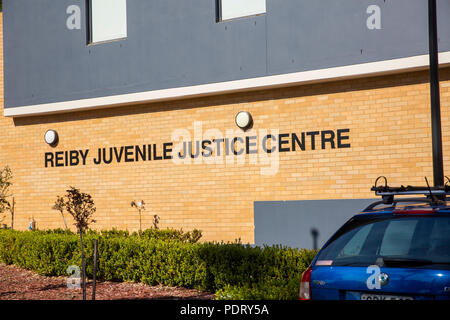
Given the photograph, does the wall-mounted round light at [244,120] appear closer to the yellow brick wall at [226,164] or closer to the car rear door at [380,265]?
the yellow brick wall at [226,164]

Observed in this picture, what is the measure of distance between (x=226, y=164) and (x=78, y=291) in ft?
15.5

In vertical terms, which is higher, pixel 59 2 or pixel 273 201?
pixel 59 2

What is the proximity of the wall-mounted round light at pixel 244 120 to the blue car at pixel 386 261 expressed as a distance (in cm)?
763

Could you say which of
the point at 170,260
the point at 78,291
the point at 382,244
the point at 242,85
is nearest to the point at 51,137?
the point at 242,85

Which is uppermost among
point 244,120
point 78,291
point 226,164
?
point 244,120

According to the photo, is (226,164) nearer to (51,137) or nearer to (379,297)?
(51,137)

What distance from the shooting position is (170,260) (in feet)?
34.5

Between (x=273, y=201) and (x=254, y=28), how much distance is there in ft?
12.8

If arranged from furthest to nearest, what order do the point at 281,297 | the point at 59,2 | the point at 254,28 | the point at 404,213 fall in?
the point at 59,2 → the point at 254,28 → the point at 281,297 → the point at 404,213

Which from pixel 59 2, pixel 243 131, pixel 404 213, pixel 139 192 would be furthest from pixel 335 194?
pixel 59 2

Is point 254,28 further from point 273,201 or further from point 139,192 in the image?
point 139,192

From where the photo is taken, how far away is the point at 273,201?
12.4 m

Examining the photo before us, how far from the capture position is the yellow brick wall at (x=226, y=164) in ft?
39.0

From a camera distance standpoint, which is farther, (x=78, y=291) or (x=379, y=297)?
(x=78, y=291)
